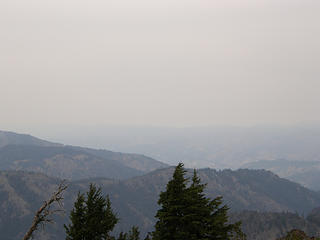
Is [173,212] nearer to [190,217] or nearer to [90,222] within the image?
[190,217]

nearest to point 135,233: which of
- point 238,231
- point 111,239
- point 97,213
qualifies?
point 111,239

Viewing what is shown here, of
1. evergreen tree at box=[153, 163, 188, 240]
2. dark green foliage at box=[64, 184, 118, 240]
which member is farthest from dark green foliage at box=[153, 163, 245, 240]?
dark green foliage at box=[64, 184, 118, 240]

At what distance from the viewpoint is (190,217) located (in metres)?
29.7

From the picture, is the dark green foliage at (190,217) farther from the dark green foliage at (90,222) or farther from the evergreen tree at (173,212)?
the dark green foliage at (90,222)

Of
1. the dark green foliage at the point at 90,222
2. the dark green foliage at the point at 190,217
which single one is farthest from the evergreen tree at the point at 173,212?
the dark green foliage at the point at 90,222

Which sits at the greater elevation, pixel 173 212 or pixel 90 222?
pixel 173 212

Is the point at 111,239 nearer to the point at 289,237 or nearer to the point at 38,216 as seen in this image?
the point at 38,216

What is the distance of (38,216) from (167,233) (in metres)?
10.9

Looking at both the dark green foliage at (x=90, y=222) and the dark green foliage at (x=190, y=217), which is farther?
the dark green foliage at (x=90, y=222)

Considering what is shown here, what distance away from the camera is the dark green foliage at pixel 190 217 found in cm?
2930

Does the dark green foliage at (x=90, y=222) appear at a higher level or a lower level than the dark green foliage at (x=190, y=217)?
lower

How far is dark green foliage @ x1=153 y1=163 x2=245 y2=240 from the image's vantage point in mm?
29297

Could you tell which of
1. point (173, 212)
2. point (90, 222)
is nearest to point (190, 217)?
point (173, 212)

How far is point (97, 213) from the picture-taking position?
35.9 metres
